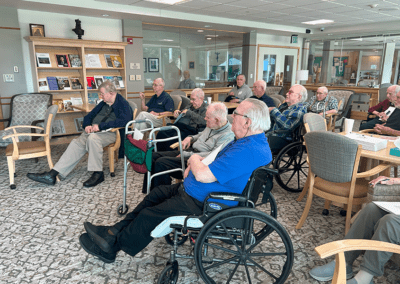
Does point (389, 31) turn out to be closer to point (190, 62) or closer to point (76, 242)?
point (190, 62)

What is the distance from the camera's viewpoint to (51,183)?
370 cm

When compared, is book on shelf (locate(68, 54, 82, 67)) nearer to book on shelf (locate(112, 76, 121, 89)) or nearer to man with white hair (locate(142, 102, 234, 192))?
book on shelf (locate(112, 76, 121, 89))

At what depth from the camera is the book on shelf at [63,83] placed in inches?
229

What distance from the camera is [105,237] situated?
200 centimetres

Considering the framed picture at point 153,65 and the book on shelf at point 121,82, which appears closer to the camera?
the book on shelf at point 121,82

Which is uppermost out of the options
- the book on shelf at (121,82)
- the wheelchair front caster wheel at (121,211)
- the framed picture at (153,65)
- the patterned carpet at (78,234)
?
the framed picture at (153,65)

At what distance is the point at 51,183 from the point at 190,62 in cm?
565

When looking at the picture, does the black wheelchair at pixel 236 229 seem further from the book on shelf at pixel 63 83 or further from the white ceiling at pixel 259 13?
the book on shelf at pixel 63 83

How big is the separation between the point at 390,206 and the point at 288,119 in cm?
187

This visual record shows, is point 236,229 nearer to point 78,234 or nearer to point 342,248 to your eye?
point 342,248

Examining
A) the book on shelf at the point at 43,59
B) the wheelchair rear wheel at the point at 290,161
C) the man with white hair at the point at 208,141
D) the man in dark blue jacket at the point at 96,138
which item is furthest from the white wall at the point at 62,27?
the wheelchair rear wheel at the point at 290,161

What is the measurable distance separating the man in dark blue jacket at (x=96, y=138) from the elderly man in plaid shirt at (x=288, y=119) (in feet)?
6.62

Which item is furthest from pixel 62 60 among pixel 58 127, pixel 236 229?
pixel 236 229

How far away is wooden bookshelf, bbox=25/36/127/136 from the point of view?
5.47 metres
